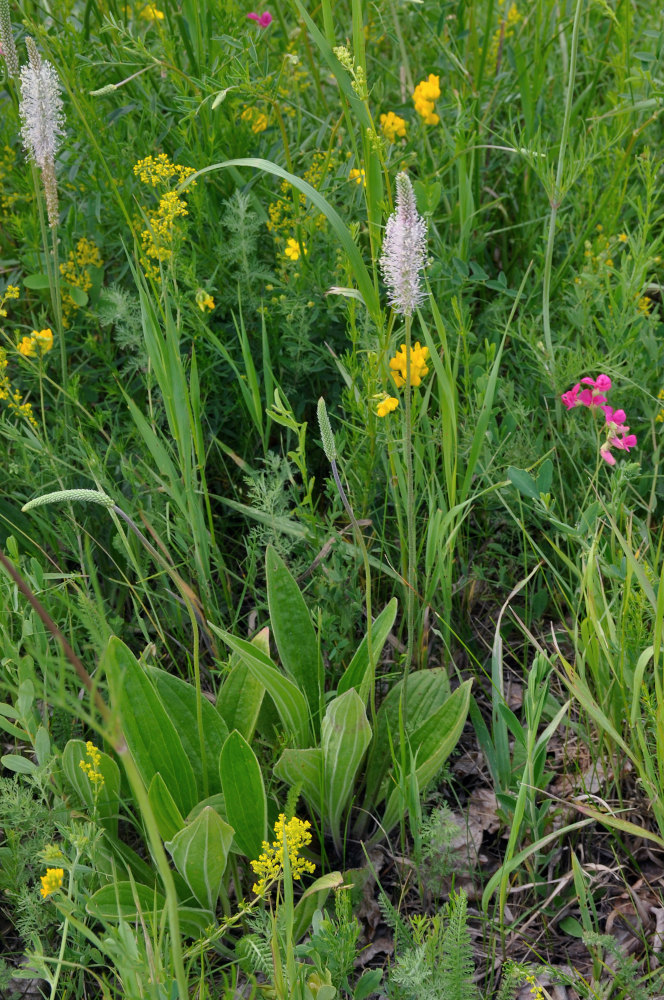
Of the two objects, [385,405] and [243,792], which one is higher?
[385,405]

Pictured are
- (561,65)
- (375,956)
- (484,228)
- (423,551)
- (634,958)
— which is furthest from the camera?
(561,65)

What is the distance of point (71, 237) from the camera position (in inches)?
87.6

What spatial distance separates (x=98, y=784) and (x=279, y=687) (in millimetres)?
328

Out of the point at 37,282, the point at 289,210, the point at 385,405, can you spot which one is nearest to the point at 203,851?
the point at 385,405

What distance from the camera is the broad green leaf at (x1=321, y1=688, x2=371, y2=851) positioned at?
1383 mm

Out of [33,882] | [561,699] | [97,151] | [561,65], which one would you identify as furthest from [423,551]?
[561,65]

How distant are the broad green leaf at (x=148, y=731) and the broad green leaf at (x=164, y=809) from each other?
0.07 m

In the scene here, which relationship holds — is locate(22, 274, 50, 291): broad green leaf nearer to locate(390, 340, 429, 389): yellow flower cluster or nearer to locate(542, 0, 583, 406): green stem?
locate(390, 340, 429, 389): yellow flower cluster

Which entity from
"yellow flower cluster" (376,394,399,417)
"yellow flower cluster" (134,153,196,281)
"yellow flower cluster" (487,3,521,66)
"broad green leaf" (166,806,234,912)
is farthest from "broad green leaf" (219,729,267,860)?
"yellow flower cluster" (487,3,521,66)

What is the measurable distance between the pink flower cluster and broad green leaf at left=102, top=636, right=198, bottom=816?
93 centimetres

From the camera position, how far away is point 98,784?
54.1 inches

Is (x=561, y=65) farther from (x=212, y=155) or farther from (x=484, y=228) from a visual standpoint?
(x=212, y=155)

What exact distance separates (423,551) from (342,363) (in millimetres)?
446

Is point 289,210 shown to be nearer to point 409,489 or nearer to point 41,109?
point 41,109
